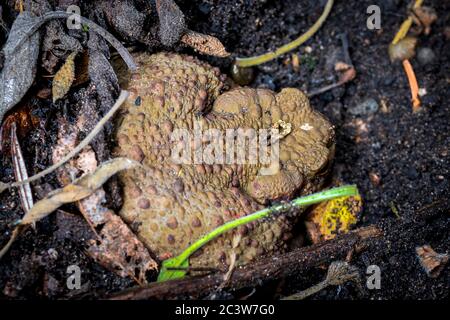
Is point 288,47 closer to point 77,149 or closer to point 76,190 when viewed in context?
point 77,149

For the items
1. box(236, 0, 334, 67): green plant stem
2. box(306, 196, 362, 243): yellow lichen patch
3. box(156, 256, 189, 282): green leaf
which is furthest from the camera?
box(236, 0, 334, 67): green plant stem

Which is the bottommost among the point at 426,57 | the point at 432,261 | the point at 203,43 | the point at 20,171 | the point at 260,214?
the point at 432,261

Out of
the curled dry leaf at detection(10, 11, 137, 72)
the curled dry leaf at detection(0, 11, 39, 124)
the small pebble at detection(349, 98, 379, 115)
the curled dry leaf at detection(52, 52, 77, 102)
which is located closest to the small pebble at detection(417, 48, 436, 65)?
the small pebble at detection(349, 98, 379, 115)

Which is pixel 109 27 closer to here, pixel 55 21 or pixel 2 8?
pixel 55 21

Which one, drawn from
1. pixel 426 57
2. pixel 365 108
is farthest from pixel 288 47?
pixel 426 57

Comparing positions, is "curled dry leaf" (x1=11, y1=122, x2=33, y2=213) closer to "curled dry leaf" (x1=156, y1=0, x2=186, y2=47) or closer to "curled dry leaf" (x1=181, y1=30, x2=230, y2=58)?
"curled dry leaf" (x1=156, y1=0, x2=186, y2=47)
